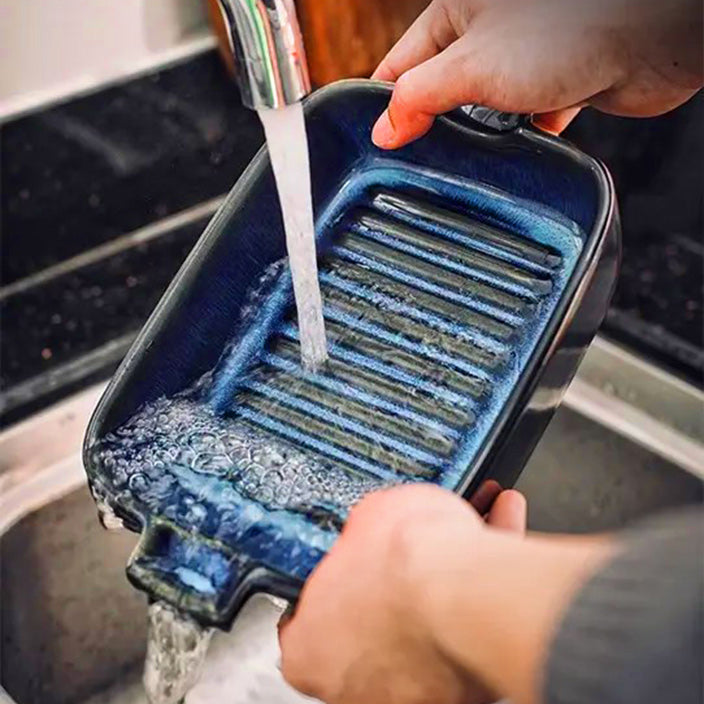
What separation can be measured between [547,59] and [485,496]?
23 cm

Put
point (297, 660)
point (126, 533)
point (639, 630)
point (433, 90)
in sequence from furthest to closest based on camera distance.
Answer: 1. point (126, 533)
2. point (433, 90)
3. point (297, 660)
4. point (639, 630)

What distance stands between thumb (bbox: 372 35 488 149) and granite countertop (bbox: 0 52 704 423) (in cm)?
38

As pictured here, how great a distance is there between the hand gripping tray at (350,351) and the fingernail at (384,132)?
0.04ft

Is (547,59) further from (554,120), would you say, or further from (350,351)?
(350,351)

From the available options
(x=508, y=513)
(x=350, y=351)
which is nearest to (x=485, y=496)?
(x=508, y=513)

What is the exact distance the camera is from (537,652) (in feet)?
1.24

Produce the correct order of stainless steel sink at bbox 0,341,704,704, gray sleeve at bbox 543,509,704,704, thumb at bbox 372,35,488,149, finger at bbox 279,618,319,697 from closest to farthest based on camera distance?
gray sleeve at bbox 543,509,704,704
finger at bbox 279,618,319,697
thumb at bbox 372,35,488,149
stainless steel sink at bbox 0,341,704,704

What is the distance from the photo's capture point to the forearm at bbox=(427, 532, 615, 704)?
383 millimetres

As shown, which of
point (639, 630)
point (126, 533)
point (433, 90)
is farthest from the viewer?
point (126, 533)

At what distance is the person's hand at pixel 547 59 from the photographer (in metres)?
0.61

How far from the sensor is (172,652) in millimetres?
558

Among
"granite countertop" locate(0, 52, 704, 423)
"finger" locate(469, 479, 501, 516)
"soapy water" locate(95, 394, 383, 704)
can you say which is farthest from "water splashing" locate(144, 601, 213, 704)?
"granite countertop" locate(0, 52, 704, 423)

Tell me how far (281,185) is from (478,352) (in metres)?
0.13

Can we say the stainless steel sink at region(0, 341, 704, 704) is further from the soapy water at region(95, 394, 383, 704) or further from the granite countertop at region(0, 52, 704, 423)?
the soapy water at region(95, 394, 383, 704)
